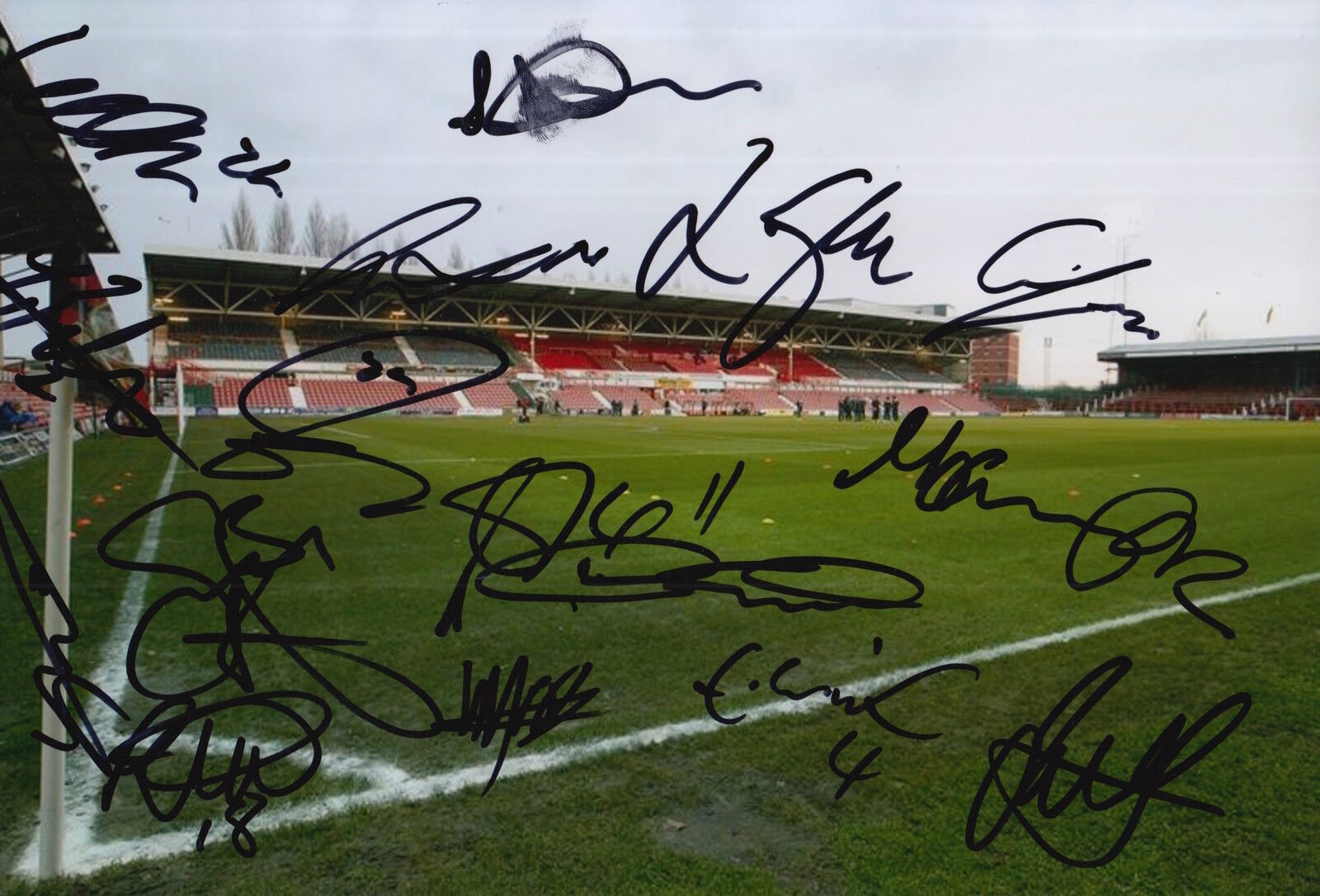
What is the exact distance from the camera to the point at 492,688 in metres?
1.24

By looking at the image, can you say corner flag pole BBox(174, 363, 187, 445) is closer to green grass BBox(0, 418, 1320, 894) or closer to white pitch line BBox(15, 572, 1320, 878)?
green grass BBox(0, 418, 1320, 894)

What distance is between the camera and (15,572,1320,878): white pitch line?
5.41ft

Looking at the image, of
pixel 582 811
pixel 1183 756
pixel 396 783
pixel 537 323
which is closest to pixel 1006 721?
pixel 1183 756

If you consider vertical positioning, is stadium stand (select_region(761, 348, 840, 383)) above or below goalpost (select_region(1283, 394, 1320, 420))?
above

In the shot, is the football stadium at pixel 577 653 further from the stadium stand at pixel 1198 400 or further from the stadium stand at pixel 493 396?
the stadium stand at pixel 1198 400
